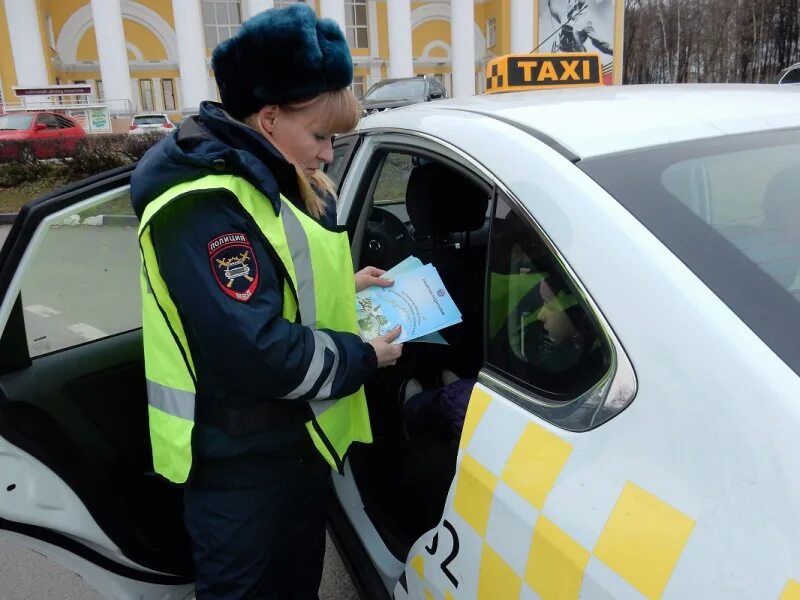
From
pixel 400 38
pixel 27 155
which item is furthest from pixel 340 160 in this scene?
pixel 400 38

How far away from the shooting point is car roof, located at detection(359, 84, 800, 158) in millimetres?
1208

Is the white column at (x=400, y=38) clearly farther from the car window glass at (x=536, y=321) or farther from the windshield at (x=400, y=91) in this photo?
the car window glass at (x=536, y=321)

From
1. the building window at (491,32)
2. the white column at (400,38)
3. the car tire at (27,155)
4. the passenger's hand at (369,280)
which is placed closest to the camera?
the passenger's hand at (369,280)

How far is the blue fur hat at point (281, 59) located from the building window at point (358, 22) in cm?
3429

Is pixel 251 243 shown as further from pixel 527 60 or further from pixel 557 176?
pixel 527 60

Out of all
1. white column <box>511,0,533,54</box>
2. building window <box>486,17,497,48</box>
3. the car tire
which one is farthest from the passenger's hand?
building window <box>486,17,497,48</box>

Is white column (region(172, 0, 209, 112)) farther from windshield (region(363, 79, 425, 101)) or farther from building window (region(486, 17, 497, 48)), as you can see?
building window (region(486, 17, 497, 48))

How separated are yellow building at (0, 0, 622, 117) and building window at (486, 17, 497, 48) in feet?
0.18

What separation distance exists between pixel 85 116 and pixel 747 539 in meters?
25.5

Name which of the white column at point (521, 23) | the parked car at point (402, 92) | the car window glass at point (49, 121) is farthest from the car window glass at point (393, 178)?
the white column at point (521, 23)

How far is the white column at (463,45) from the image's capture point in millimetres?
29734

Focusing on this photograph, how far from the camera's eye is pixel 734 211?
114 centimetres

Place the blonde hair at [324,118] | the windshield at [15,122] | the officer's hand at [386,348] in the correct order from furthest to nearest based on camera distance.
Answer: the windshield at [15,122], the officer's hand at [386,348], the blonde hair at [324,118]

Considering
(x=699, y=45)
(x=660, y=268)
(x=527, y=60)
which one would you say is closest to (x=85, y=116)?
(x=527, y=60)
